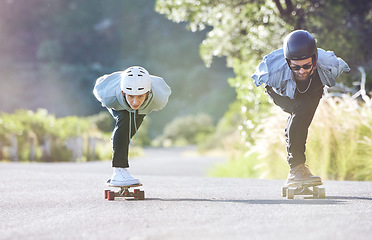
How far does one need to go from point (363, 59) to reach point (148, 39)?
6580cm

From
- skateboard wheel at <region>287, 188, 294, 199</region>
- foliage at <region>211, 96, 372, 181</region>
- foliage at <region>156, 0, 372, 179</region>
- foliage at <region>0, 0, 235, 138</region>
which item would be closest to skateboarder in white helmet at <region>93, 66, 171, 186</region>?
skateboard wheel at <region>287, 188, 294, 199</region>

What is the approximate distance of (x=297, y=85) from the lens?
222 inches

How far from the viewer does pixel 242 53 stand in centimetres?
1416

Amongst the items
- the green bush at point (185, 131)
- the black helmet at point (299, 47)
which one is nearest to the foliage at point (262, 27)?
the black helmet at point (299, 47)

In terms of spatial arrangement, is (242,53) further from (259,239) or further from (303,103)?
(259,239)

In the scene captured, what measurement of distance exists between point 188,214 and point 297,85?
5.79ft

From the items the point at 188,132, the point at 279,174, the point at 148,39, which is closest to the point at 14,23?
the point at 148,39

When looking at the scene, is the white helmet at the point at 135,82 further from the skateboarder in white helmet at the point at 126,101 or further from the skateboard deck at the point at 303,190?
the skateboard deck at the point at 303,190

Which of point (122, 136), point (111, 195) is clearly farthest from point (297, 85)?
point (111, 195)

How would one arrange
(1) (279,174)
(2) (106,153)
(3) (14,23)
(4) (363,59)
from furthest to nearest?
(3) (14,23)
(2) (106,153)
(4) (363,59)
(1) (279,174)

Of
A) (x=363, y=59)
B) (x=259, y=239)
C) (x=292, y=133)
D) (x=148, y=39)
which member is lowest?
(x=259, y=239)

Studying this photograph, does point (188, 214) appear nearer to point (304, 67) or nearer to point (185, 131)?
point (304, 67)

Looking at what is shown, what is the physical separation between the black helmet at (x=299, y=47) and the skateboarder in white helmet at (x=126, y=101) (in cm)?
128

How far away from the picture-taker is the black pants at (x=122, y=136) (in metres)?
5.85
